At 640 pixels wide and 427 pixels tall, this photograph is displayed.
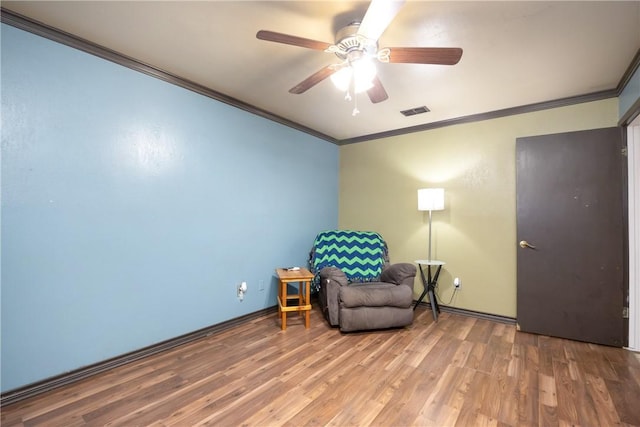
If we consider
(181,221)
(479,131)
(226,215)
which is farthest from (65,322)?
(479,131)

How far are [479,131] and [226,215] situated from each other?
10.1 ft

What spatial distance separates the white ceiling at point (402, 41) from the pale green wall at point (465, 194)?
1.15ft

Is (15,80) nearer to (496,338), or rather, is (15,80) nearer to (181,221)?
(181,221)

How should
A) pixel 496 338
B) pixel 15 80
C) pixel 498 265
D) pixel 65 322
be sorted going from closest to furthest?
pixel 15 80, pixel 65 322, pixel 496 338, pixel 498 265

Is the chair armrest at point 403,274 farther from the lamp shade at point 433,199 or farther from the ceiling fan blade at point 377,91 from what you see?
the ceiling fan blade at point 377,91

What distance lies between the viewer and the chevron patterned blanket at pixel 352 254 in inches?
137

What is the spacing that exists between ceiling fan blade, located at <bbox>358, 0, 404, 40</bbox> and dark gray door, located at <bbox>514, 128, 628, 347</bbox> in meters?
2.38

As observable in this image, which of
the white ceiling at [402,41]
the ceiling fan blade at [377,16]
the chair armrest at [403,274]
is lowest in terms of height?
the chair armrest at [403,274]

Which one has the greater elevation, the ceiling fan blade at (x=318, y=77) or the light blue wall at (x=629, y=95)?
the light blue wall at (x=629, y=95)

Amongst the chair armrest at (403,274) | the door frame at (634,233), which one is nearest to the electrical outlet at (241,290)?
the chair armrest at (403,274)

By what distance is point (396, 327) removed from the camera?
117 inches

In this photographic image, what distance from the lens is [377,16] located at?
141 cm

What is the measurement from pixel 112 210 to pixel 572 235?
13.5 feet

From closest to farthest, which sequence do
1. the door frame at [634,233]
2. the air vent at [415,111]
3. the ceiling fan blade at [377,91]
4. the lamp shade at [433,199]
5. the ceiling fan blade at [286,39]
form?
the ceiling fan blade at [286,39]
the ceiling fan blade at [377,91]
the door frame at [634,233]
the air vent at [415,111]
the lamp shade at [433,199]
